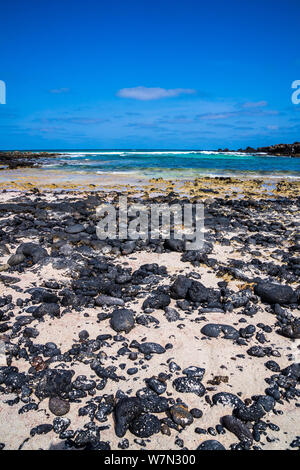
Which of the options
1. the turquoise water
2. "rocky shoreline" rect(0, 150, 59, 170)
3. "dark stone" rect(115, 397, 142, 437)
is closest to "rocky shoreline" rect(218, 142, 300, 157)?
the turquoise water

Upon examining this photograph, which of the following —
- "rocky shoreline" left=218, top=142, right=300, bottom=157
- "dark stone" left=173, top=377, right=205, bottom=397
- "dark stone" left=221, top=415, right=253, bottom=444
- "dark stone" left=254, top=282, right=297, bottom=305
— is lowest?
"dark stone" left=221, top=415, right=253, bottom=444

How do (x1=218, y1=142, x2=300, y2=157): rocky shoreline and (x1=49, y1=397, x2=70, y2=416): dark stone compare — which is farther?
(x1=218, y1=142, x2=300, y2=157): rocky shoreline

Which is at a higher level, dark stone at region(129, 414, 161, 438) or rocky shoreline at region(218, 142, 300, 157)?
rocky shoreline at region(218, 142, 300, 157)

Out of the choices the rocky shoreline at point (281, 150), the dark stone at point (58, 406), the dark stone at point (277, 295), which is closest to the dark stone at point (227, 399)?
the dark stone at point (58, 406)

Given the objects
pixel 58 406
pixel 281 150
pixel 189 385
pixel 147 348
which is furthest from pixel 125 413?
pixel 281 150

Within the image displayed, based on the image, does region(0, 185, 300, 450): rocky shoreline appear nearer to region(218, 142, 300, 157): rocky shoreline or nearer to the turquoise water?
the turquoise water

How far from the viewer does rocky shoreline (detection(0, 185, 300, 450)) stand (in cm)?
276

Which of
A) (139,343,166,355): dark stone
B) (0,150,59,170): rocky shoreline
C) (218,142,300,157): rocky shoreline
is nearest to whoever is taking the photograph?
(139,343,166,355): dark stone

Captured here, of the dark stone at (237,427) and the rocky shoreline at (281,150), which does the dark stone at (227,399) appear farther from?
the rocky shoreline at (281,150)
